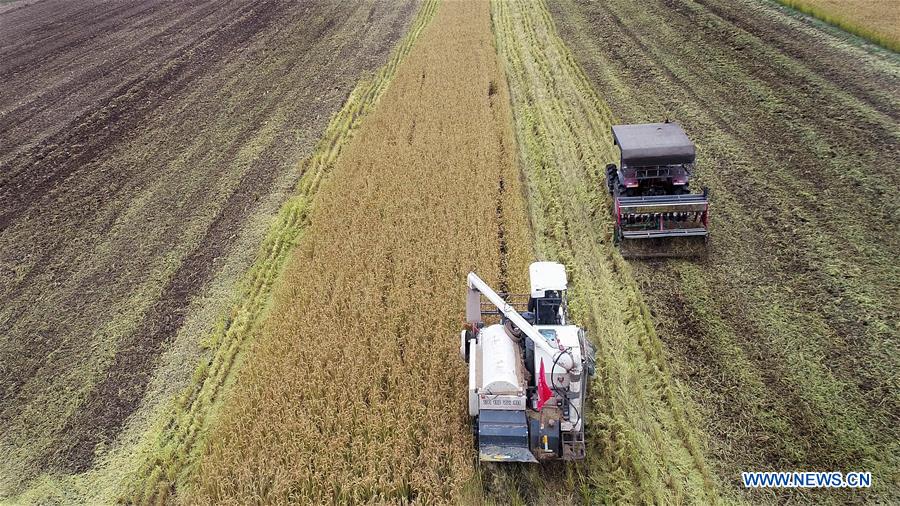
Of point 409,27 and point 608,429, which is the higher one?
point 409,27

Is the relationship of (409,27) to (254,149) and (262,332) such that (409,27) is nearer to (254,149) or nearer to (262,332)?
(254,149)

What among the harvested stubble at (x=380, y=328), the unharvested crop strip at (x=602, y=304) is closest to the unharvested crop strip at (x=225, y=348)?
the harvested stubble at (x=380, y=328)

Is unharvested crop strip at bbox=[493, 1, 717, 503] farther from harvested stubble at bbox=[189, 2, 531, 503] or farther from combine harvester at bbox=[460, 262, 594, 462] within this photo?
harvested stubble at bbox=[189, 2, 531, 503]

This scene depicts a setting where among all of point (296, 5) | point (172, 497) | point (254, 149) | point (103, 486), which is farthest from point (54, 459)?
point (296, 5)

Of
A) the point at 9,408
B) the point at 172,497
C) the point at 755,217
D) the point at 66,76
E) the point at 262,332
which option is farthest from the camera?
the point at 66,76

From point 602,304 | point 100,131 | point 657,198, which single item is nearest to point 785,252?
point 657,198

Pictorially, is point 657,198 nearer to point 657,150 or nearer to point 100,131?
point 657,150
